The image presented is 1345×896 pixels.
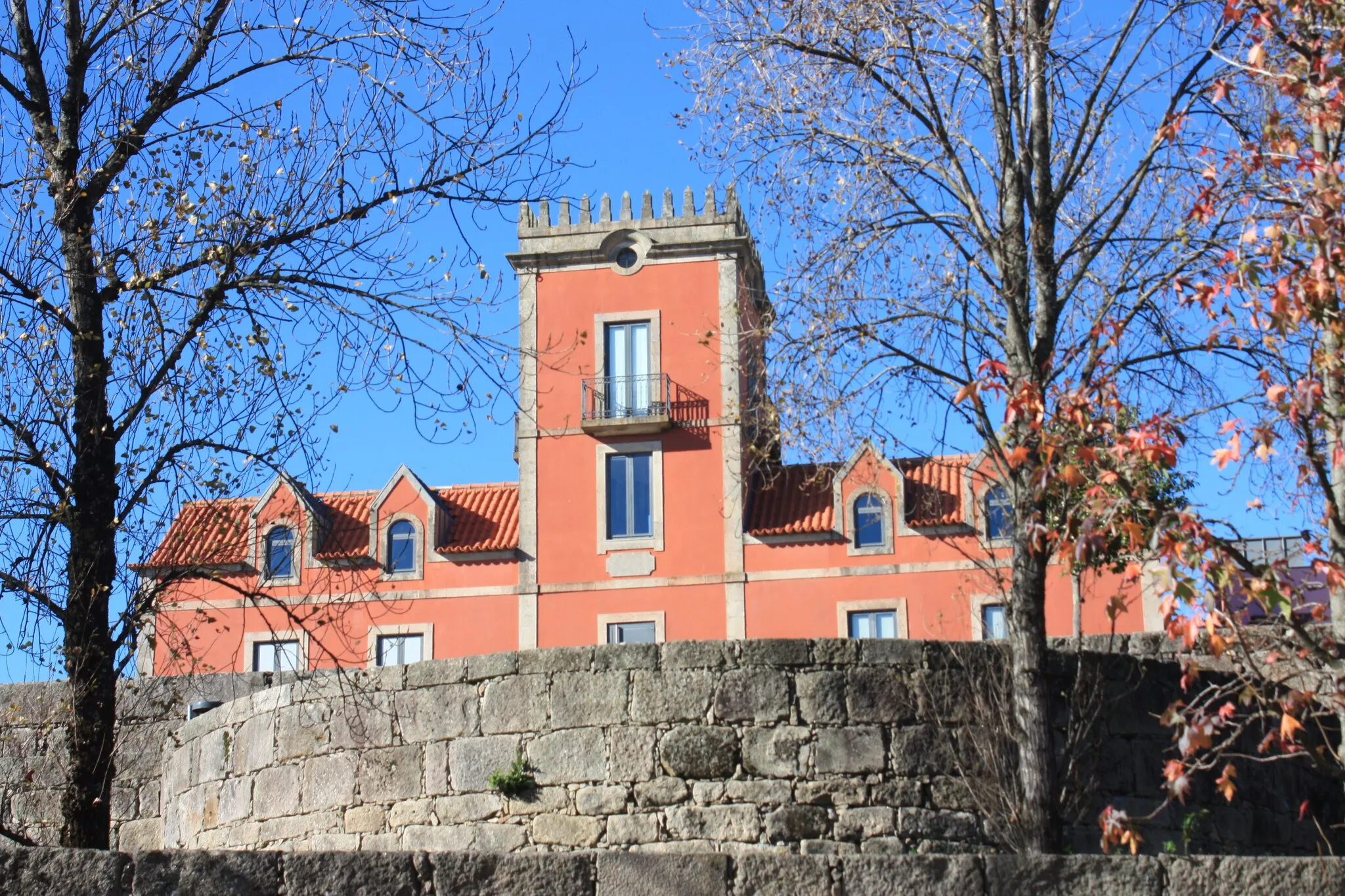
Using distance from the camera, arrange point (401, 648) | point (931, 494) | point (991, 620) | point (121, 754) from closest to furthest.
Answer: point (121, 754)
point (991, 620)
point (931, 494)
point (401, 648)

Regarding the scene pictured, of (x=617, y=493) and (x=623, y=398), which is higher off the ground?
(x=623, y=398)

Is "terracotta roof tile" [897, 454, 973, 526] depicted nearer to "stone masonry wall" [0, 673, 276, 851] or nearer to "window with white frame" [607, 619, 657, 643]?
"window with white frame" [607, 619, 657, 643]

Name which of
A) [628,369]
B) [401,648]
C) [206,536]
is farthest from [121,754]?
[628,369]

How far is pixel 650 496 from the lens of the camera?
2678cm

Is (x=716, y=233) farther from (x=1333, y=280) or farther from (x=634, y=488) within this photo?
(x=1333, y=280)

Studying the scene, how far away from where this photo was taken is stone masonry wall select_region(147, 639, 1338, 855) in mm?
9492

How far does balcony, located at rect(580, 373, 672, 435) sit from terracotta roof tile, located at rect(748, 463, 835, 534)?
199 cm

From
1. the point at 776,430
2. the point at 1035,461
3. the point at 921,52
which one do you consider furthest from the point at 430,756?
the point at 921,52

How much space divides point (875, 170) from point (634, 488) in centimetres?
1728

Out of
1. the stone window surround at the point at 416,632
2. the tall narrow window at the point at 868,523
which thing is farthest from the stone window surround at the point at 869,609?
the stone window surround at the point at 416,632

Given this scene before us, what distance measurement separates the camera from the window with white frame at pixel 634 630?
26016mm

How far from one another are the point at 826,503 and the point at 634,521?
3174mm

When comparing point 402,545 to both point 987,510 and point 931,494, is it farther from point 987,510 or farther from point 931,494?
point 987,510

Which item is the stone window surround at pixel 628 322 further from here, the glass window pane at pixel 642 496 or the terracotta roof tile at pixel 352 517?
the terracotta roof tile at pixel 352 517
